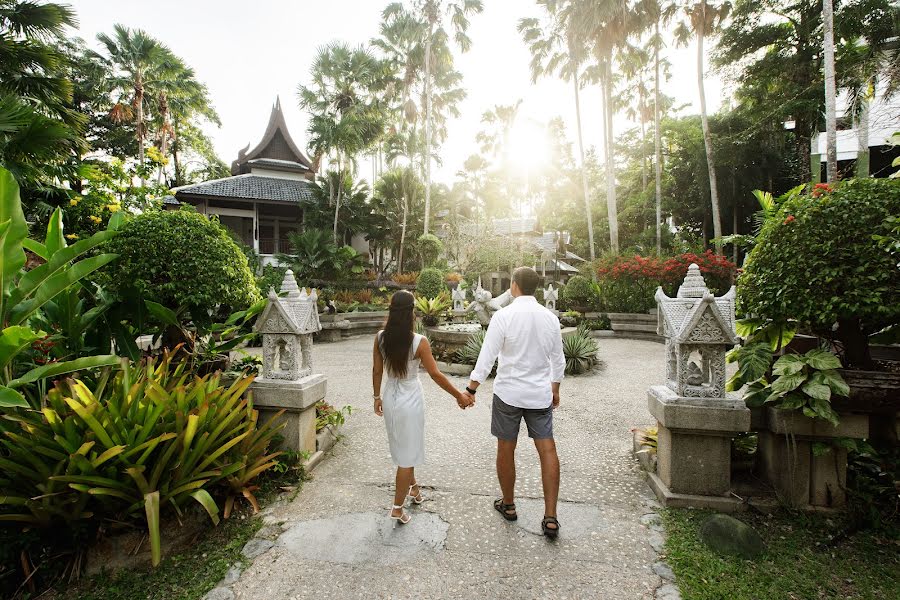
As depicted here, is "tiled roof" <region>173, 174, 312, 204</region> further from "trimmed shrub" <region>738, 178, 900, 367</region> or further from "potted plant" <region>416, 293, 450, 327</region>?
"trimmed shrub" <region>738, 178, 900, 367</region>

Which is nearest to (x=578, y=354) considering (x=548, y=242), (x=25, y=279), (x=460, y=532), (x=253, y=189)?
(x=460, y=532)

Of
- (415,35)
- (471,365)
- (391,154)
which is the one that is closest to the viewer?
(471,365)

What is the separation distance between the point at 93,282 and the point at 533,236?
2677cm

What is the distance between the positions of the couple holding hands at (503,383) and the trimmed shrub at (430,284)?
41.8ft

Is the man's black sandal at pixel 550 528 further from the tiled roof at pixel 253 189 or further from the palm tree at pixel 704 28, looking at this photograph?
the tiled roof at pixel 253 189

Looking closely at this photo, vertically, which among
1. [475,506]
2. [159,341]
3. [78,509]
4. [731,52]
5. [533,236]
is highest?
[731,52]

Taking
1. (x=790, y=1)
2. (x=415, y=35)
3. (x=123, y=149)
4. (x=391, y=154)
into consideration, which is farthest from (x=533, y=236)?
(x=123, y=149)

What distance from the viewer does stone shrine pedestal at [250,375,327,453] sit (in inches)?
131

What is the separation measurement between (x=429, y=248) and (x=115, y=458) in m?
17.2

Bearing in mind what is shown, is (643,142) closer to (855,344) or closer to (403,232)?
(403,232)

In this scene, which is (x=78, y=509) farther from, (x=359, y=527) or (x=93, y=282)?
(x=93, y=282)

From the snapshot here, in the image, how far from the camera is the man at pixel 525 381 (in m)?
2.56

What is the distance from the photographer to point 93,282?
3924mm

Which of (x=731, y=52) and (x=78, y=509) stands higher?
(x=731, y=52)
